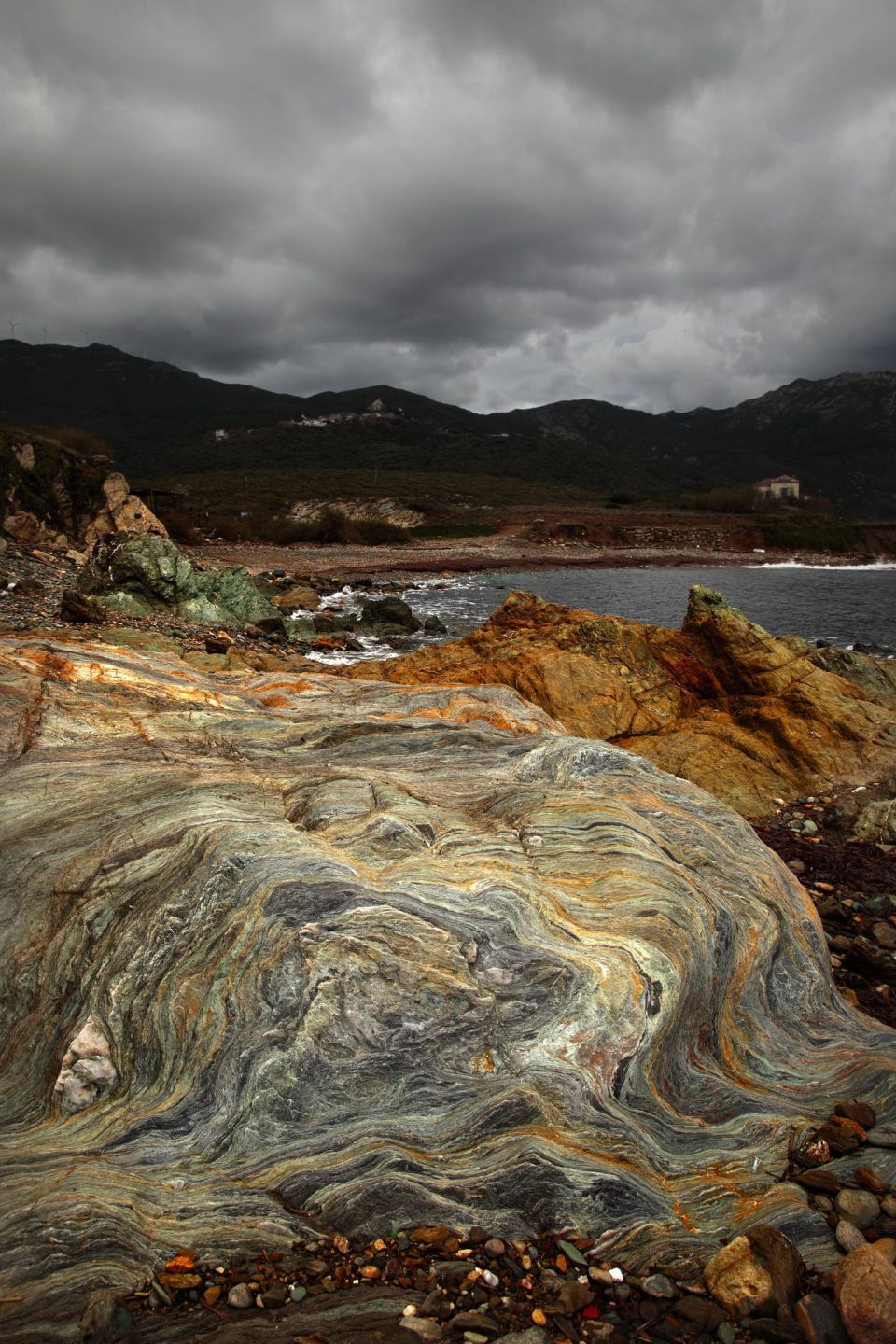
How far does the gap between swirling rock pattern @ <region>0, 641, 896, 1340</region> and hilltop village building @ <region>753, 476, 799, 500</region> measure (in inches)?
5410

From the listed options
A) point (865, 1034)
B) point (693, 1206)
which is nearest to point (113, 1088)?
point (693, 1206)

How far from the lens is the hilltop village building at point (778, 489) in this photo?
430ft

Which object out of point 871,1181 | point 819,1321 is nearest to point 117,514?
point 871,1181

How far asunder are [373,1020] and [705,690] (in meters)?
12.8

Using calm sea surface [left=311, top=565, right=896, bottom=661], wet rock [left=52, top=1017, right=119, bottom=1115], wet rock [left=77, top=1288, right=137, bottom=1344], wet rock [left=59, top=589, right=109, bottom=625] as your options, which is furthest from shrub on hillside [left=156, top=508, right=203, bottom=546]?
wet rock [left=77, top=1288, right=137, bottom=1344]

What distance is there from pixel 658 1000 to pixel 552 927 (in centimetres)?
80

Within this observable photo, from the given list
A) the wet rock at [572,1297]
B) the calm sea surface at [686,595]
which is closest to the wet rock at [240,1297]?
the wet rock at [572,1297]

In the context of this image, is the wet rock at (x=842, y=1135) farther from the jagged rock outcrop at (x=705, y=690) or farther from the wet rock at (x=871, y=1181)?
the jagged rock outcrop at (x=705, y=690)

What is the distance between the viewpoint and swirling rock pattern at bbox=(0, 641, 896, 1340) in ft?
12.7

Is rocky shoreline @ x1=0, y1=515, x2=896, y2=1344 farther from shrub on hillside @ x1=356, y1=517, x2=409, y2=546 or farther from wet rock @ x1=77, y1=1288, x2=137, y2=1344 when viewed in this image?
shrub on hillside @ x1=356, y1=517, x2=409, y2=546

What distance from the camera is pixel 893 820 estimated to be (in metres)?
10.1

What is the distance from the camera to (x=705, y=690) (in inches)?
612

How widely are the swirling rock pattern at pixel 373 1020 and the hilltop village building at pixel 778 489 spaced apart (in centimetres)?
13742

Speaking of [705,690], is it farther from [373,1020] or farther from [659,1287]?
[659,1287]
